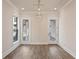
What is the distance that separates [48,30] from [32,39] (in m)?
1.64

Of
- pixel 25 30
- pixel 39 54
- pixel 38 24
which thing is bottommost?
pixel 39 54

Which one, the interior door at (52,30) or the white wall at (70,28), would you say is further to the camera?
the interior door at (52,30)

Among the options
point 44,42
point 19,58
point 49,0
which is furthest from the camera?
point 44,42

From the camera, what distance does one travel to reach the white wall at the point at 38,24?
34.5 feet

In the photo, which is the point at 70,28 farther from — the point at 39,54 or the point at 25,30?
the point at 25,30

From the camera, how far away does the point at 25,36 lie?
34.8 feet

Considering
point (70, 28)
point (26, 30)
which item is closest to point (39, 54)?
point (70, 28)

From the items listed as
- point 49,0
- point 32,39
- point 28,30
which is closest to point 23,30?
point 28,30

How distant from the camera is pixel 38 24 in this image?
1059 cm

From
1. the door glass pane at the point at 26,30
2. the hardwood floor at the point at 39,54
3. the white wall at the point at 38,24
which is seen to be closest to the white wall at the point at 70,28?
the hardwood floor at the point at 39,54

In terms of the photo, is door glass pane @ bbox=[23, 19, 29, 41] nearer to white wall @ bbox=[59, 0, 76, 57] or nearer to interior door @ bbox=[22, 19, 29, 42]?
interior door @ bbox=[22, 19, 29, 42]

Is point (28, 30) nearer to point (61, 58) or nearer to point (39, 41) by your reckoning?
point (39, 41)

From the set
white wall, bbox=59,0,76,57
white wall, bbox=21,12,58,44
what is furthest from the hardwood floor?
white wall, bbox=21,12,58,44

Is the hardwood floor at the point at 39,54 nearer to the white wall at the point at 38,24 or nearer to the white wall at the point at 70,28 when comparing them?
the white wall at the point at 70,28
